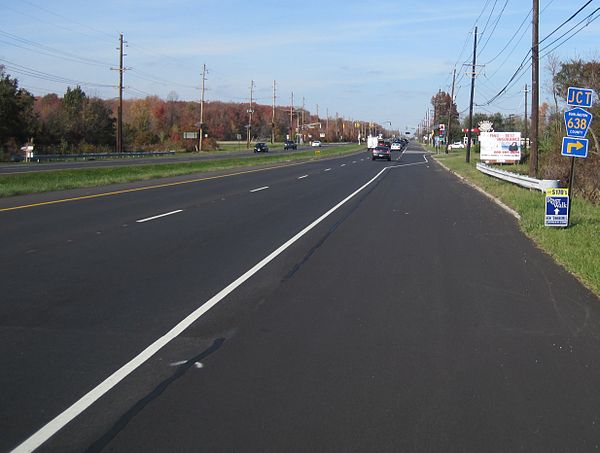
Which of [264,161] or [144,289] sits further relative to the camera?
[264,161]

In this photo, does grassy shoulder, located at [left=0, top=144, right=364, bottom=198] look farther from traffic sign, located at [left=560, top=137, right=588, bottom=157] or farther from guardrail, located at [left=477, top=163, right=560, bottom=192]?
traffic sign, located at [left=560, top=137, right=588, bottom=157]

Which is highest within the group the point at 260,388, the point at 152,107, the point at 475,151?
the point at 152,107

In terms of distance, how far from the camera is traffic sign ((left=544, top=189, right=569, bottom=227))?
14602 millimetres

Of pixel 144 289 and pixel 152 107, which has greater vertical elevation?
pixel 152 107

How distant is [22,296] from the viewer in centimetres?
857

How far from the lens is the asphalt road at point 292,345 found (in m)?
4.83

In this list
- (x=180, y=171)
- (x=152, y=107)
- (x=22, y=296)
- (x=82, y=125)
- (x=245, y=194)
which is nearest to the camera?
(x=22, y=296)

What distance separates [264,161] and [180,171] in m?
19.4

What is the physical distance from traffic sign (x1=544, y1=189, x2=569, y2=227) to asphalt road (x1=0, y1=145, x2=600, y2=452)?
4.48 ft

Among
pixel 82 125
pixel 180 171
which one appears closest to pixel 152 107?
pixel 82 125

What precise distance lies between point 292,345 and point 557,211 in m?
9.75

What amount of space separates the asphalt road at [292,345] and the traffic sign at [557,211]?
4.48 feet

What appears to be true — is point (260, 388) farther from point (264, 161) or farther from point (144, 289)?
point (264, 161)

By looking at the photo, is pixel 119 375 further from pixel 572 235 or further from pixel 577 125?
pixel 577 125
